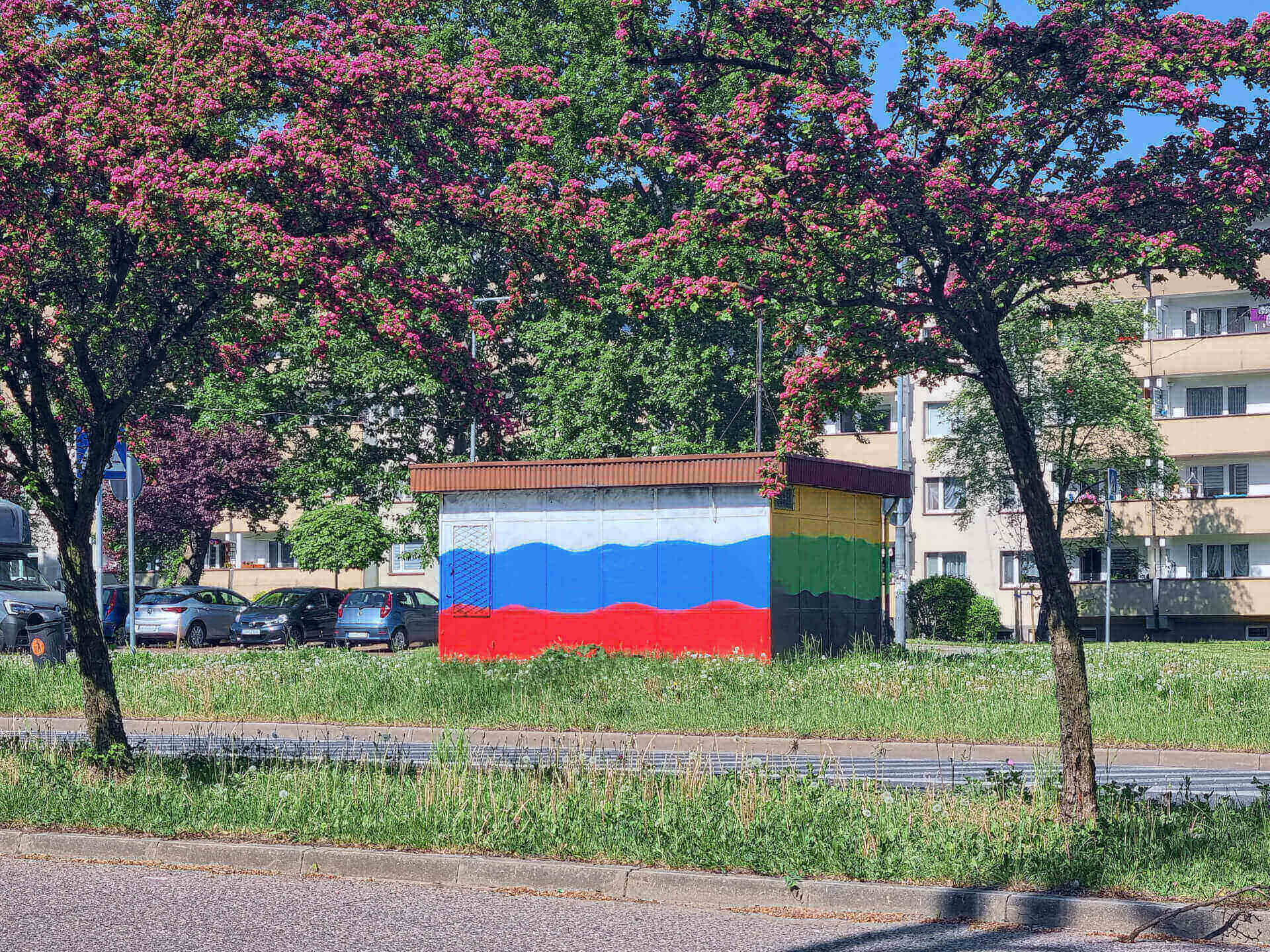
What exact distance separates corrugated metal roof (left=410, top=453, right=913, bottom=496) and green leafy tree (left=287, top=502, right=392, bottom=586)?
688 inches

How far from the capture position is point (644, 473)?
23.1 meters

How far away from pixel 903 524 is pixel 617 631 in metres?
7.29

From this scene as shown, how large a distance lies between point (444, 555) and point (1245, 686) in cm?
1200

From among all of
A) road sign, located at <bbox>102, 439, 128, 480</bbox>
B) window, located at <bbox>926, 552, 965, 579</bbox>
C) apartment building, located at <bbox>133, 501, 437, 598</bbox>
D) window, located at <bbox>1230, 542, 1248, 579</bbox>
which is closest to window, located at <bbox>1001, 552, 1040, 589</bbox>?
window, located at <bbox>926, 552, 965, 579</bbox>

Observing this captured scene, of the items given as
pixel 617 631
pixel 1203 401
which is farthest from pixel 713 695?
pixel 1203 401

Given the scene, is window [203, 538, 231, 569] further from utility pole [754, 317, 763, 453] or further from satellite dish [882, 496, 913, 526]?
satellite dish [882, 496, 913, 526]

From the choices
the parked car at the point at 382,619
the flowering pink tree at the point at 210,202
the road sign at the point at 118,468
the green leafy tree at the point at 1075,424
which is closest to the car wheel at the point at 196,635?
the parked car at the point at 382,619

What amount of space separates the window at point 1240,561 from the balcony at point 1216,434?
10.1ft

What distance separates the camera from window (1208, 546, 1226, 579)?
52.9 metres

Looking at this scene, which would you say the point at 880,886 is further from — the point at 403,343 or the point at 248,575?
the point at 248,575

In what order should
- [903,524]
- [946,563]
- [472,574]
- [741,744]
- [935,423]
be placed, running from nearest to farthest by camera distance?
[741,744] → [472,574] → [903,524] → [935,423] → [946,563]

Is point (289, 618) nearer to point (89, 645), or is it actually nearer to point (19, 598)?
point (19, 598)

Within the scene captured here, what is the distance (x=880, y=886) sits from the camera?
805 centimetres

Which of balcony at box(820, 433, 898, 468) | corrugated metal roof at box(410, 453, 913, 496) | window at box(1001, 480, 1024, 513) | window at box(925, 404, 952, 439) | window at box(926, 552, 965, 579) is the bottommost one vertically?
window at box(926, 552, 965, 579)
